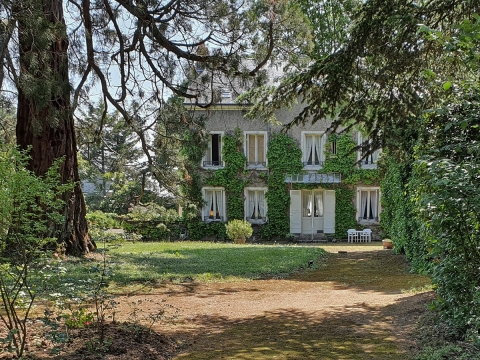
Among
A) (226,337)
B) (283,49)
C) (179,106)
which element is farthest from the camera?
(179,106)

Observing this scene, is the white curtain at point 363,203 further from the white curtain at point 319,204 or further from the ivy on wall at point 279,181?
the white curtain at point 319,204

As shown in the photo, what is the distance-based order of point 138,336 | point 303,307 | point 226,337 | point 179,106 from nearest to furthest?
point 138,336 < point 226,337 < point 303,307 < point 179,106

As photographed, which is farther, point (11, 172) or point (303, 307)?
point (303, 307)

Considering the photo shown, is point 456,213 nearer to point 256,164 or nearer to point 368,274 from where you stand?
point 368,274

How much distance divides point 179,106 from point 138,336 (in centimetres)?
712

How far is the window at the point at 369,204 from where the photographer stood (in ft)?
69.1

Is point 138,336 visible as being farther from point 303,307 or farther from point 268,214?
point 268,214

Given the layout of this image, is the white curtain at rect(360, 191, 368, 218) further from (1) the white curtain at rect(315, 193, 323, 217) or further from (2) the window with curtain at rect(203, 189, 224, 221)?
(2) the window with curtain at rect(203, 189, 224, 221)

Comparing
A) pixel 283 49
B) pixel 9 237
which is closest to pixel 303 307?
pixel 9 237

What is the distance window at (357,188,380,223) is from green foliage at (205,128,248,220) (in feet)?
18.2

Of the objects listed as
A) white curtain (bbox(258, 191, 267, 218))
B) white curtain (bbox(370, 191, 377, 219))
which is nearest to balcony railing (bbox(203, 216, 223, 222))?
white curtain (bbox(258, 191, 267, 218))

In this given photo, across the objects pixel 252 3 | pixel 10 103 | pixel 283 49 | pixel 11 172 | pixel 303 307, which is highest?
pixel 252 3

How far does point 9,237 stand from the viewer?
333 centimetres

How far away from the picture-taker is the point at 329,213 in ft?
68.7
